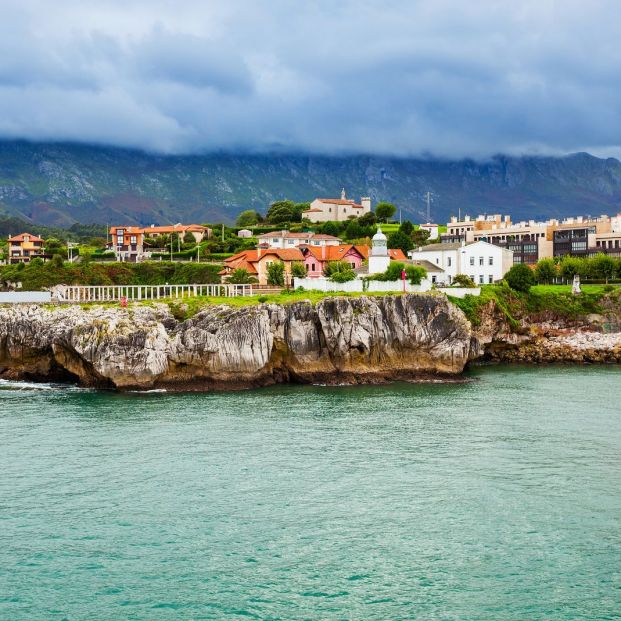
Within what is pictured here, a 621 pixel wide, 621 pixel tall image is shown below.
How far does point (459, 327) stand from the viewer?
65.8 meters

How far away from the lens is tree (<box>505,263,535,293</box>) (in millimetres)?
83562

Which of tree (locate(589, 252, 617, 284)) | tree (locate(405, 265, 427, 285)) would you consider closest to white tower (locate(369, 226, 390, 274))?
tree (locate(405, 265, 427, 285))

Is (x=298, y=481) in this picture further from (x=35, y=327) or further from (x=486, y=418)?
(x=35, y=327)

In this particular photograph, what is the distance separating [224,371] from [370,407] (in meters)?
14.6

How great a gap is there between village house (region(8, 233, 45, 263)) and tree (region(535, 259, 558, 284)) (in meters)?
74.8

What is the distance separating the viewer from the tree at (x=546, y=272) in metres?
99.0

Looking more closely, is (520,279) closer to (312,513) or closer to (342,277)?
(342,277)

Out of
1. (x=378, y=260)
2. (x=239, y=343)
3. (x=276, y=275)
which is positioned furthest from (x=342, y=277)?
(x=239, y=343)

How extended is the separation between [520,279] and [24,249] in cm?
8297

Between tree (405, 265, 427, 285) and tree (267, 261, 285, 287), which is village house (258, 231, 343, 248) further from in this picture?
tree (405, 265, 427, 285)

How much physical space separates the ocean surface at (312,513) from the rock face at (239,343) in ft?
33.3

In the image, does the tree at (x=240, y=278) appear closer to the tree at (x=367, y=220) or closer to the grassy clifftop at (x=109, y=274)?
the grassy clifftop at (x=109, y=274)

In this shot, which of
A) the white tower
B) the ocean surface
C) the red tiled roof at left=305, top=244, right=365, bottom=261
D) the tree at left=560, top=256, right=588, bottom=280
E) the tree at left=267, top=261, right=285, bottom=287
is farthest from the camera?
the tree at left=560, top=256, right=588, bottom=280

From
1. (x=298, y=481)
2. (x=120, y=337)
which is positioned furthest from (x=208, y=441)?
(x=120, y=337)
